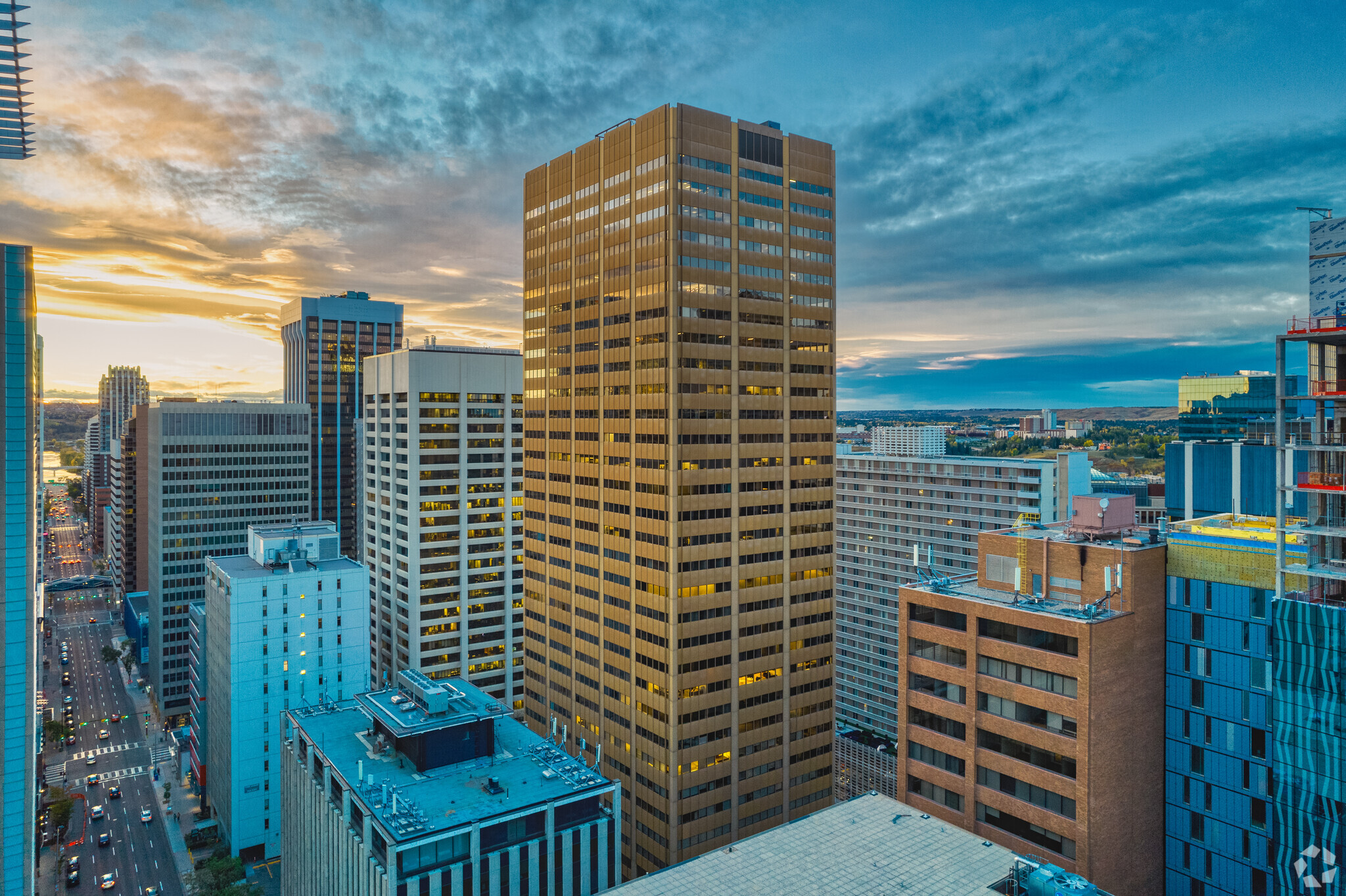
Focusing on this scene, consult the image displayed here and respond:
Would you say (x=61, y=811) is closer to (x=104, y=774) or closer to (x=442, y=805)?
(x=104, y=774)

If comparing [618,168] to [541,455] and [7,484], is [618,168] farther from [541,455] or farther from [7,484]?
[7,484]

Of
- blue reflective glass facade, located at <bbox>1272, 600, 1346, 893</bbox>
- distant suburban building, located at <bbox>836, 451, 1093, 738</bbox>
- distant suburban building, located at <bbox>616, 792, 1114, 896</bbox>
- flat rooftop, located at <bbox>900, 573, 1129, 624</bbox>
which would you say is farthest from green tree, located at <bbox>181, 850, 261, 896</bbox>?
distant suburban building, located at <bbox>836, 451, 1093, 738</bbox>

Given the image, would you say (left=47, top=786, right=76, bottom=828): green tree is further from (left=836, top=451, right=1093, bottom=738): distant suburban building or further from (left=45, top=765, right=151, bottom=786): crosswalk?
(left=836, top=451, right=1093, bottom=738): distant suburban building

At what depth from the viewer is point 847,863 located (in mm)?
59656

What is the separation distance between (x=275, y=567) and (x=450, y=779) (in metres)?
83.4

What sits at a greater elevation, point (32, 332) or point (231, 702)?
point (32, 332)

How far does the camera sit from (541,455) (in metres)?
144

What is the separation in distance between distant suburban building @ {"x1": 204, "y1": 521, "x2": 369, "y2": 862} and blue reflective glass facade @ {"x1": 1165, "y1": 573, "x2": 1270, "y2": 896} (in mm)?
128240

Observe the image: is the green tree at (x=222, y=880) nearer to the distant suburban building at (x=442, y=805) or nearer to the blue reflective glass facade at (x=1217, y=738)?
the distant suburban building at (x=442, y=805)

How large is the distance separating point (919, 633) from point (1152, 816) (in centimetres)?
2502

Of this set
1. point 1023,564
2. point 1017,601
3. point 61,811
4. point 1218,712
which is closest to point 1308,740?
point 1218,712

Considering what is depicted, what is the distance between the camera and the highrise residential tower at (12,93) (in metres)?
35.8

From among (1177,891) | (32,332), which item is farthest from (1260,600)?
(32,332)

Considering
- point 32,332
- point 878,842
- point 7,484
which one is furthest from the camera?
point 32,332
